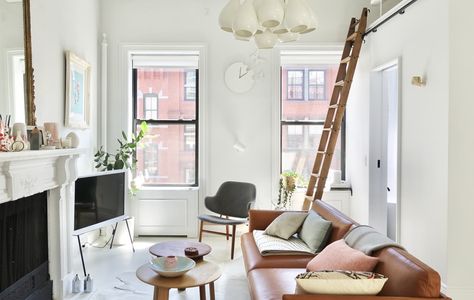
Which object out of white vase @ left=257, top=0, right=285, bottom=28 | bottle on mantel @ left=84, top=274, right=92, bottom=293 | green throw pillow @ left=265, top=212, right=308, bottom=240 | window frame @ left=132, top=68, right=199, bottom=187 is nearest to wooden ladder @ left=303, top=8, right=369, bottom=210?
green throw pillow @ left=265, top=212, right=308, bottom=240

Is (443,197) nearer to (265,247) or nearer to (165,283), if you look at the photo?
(265,247)

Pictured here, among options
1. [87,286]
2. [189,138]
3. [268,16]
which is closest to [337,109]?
[189,138]

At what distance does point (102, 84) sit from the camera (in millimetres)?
5371

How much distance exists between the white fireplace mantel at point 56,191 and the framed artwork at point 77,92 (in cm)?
82

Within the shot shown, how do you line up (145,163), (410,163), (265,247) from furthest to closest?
(145,163) → (410,163) → (265,247)

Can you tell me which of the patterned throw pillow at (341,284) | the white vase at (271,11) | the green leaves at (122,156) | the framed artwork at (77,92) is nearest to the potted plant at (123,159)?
the green leaves at (122,156)

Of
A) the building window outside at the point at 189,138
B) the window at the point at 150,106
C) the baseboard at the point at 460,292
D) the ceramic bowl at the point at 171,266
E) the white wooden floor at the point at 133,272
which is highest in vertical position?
the window at the point at 150,106

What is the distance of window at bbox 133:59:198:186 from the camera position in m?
5.71

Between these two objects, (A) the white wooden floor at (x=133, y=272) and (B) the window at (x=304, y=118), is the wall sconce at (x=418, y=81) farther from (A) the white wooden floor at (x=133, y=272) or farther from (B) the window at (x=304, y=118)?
(A) the white wooden floor at (x=133, y=272)

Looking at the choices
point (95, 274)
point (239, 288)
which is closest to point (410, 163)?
point (239, 288)

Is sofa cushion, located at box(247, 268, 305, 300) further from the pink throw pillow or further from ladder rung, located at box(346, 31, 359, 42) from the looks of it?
ladder rung, located at box(346, 31, 359, 42)

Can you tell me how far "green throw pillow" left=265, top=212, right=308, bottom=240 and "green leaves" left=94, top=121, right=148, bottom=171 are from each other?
84.5 inches

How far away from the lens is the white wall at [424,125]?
11.0 feet

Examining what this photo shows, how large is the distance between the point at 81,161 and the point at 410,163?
11.5 ft
